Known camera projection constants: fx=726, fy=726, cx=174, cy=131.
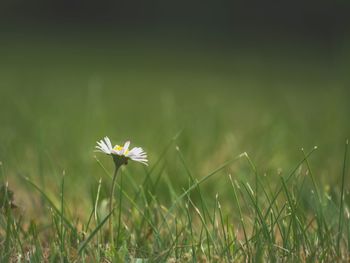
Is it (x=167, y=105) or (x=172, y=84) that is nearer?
(x=167, y=105)

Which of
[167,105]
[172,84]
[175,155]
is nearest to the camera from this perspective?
[175,155]

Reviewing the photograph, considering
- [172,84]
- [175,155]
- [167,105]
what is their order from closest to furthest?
[175,155] < [167,105] < [172,84]

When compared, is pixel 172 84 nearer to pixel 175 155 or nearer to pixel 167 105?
pixel 167 105

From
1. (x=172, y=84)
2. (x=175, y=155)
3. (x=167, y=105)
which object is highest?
(x=172, y=84)

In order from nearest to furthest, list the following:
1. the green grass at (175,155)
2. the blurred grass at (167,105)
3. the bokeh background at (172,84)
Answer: the green grass at (175,155) < the blurred grass at (167,105) < the bokeh background at (172,84)

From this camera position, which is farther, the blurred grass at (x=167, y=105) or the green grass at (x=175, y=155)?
the blurred grass at (x=167, y=105)

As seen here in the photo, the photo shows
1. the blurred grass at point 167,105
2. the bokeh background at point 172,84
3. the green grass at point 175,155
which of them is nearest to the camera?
the green grass at point 175,155

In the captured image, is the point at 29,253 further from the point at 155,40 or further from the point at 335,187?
the point at 155,40

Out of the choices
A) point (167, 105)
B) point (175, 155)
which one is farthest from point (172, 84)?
point (175, 155)
